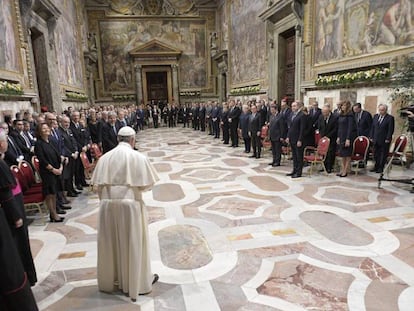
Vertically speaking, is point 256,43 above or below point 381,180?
above

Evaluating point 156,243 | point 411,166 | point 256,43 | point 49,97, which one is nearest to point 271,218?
point 156,243

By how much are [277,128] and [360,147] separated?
2128mm

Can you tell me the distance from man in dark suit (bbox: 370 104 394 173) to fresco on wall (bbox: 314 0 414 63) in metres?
1.95

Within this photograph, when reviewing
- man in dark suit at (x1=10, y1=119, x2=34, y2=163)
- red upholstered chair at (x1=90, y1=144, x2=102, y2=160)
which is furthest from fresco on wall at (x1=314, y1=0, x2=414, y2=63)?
man in dark suit at (x1=10, y1=119, x2=34, y2=163)

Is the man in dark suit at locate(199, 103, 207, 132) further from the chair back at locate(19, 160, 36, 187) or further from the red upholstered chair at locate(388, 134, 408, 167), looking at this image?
the chair back at locate(19, 160, 36, 187)

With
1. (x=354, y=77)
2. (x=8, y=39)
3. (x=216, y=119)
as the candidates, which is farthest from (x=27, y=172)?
(x=216, y=119)

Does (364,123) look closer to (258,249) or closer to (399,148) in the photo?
(399,148)

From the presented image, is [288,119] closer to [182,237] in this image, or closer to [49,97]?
[182,237]

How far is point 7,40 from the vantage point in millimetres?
8633

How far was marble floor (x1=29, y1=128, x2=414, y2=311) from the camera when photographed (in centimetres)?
287

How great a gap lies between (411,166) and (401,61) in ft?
8.81

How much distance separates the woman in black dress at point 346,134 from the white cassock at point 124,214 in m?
5.63

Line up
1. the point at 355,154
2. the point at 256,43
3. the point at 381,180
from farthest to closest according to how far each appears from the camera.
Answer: the point at 256,43 → the point at 355,154 → the point at 381,180

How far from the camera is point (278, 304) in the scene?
9.09 ft
